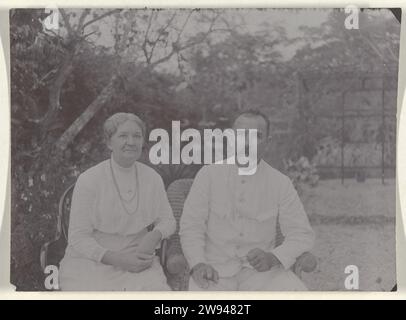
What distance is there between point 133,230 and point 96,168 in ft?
1.22

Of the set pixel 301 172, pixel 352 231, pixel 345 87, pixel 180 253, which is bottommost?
pixel 180 253

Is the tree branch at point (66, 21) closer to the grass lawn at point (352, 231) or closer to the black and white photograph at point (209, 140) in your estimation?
the black and white photograph at point (209, 140)

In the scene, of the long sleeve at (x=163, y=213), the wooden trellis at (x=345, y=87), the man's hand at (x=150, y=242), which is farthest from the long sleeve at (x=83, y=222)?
the wooden trellis at (x=345, y=87)

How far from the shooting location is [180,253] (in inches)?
118

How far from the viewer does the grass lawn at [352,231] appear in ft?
9.84

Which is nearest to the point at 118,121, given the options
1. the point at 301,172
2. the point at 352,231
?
the point at 301,172

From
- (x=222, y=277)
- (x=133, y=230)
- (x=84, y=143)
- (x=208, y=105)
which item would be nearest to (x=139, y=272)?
(x=133, y=230)

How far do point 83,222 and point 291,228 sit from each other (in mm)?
1070

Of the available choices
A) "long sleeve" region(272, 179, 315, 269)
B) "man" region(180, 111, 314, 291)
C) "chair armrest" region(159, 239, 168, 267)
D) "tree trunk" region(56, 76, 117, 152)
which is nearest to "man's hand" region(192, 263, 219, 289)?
"man" region(180, 111, 314, 291)

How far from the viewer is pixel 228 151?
9.85ft

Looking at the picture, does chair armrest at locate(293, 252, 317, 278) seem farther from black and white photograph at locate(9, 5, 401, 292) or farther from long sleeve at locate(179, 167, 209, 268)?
long sleeve at locate(179, 167, 209, 268)

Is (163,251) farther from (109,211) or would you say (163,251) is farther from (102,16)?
(102,16)
